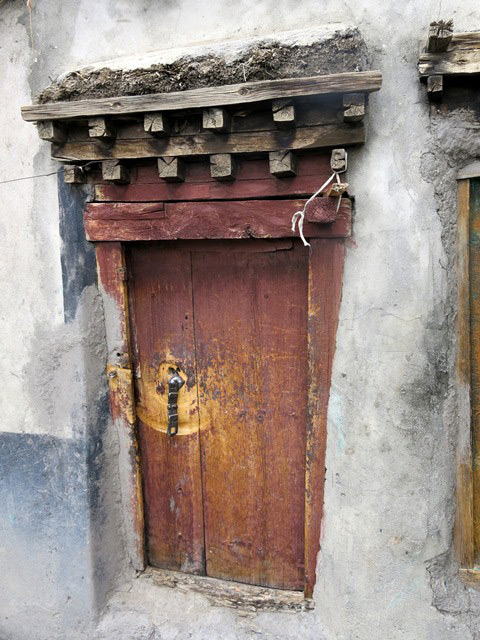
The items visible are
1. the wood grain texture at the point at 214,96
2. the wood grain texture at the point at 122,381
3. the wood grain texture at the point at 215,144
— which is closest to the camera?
the wood grain texture at the point at 214,96

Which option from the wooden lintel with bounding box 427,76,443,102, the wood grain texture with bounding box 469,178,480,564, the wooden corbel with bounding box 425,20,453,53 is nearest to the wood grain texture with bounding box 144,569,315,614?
the wood grain texture with bounding box 469,178,480,564

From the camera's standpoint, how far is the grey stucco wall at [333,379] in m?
1.97

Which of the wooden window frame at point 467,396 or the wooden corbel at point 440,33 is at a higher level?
the wooden corbel at point 440,33

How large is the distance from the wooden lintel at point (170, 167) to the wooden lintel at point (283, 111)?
1.52 feet

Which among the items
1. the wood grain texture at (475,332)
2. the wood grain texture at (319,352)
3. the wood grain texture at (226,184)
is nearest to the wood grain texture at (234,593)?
the wood grain texture at (319,352)

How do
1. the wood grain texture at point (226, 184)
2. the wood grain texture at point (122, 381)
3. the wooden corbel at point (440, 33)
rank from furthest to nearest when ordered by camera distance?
the wood grain texture at point (122, 381) < the wood grain texture at point (226, 184) < the wooden corbel at point (440, 33)

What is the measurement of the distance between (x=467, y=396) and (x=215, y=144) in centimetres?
143

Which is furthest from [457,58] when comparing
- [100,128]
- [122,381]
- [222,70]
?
[122,381]

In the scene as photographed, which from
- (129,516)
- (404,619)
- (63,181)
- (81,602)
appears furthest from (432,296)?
(81,602)

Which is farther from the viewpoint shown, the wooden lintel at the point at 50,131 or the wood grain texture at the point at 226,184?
the wooden lintel at the point at 50,131

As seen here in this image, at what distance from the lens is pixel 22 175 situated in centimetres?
242

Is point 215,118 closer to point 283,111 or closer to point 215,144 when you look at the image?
point 215,144

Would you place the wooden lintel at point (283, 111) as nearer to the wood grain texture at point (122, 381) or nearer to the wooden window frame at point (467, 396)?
the wooden window frame at point (467, 396)

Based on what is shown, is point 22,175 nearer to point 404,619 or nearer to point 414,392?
point 414,392
